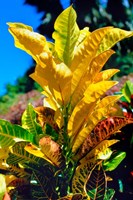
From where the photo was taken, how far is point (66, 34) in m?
1.40

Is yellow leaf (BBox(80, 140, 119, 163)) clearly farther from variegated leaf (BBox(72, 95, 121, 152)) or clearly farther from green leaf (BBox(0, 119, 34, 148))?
green leaf (BBox(0, 119, 34, 148))

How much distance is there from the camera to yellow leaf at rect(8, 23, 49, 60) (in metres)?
1.32

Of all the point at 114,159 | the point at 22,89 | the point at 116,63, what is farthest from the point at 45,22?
the point at 114,159

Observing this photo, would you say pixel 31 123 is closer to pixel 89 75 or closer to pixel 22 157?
pixel 22 157

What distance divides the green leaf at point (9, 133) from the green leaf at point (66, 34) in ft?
0.85

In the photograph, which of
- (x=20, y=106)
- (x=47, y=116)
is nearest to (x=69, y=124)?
(x=47, y=116)

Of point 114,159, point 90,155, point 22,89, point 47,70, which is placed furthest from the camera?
point 22,89

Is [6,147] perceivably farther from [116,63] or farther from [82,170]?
[116,63]

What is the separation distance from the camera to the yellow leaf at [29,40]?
132 centimetres

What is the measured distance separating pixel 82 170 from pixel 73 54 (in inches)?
14.0

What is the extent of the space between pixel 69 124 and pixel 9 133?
182mm

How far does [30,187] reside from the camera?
4.66 feet

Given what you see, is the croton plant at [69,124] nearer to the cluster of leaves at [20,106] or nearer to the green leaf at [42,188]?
the green leaf at [42,188]

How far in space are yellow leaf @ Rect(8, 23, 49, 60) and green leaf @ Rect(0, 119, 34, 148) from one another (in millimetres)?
223
